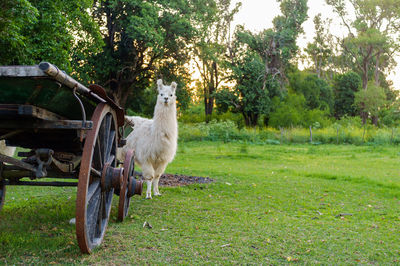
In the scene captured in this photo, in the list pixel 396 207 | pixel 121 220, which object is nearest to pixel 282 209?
pixel 396 207

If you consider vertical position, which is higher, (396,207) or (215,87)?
(215,87)

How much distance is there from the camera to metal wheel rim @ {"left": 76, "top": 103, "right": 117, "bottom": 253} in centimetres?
294

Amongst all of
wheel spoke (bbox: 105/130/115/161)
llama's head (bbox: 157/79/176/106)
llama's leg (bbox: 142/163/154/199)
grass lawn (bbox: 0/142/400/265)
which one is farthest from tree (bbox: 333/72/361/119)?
wheel spoke (bbox: 105/130/115/161)

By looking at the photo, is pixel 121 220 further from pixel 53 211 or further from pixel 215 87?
pixel 215 87

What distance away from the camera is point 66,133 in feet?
11.5

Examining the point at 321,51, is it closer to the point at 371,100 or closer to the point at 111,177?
the point at 371,100

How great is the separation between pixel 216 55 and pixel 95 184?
27090 mm

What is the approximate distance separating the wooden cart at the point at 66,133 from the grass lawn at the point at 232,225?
0.48m

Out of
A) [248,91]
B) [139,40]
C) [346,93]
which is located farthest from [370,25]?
[139,40]

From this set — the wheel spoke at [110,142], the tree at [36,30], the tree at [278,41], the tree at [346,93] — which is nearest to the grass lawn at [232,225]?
the wheel spoke at [110,142]

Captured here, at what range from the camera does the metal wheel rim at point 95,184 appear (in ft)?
9.66

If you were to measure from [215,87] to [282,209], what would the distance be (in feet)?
96.0

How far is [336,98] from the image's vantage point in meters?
41.7

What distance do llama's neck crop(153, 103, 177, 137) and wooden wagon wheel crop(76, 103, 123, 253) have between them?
9.26 ft
